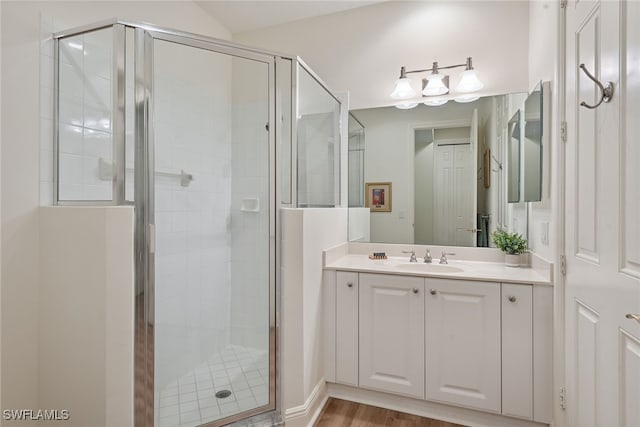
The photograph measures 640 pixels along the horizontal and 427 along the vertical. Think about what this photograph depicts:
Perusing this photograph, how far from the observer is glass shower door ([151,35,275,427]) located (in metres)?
1.69

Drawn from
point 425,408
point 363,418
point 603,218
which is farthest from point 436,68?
point 363,418

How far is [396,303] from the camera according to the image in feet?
6.34

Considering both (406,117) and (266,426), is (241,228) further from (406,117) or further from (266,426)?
(406,117)

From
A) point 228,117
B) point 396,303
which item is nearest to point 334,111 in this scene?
point 228,117

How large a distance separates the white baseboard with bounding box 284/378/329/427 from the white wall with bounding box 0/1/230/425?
119cm

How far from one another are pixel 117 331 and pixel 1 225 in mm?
640

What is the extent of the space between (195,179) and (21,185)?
78 cm

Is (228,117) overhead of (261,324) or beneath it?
overhead

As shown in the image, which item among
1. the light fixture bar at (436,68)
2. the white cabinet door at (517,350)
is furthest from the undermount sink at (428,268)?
the light fixture bar at (436,68)

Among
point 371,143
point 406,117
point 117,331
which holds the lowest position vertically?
point 117,331

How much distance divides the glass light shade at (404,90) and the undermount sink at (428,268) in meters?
1.22

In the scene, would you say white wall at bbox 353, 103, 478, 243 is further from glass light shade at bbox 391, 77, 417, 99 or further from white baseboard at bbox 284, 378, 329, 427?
white baseboard at bbox 284, 378, 329, 427

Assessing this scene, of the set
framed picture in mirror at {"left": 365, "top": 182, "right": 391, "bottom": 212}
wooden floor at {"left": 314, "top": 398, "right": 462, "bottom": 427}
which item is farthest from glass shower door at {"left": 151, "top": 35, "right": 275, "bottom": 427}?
framed picture in mirror at {"left": 365, "top": 182, "right": 391, "bottom": 212}

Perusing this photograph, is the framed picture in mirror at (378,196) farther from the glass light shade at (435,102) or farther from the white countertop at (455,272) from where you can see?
the glass light shade at (435,102)
